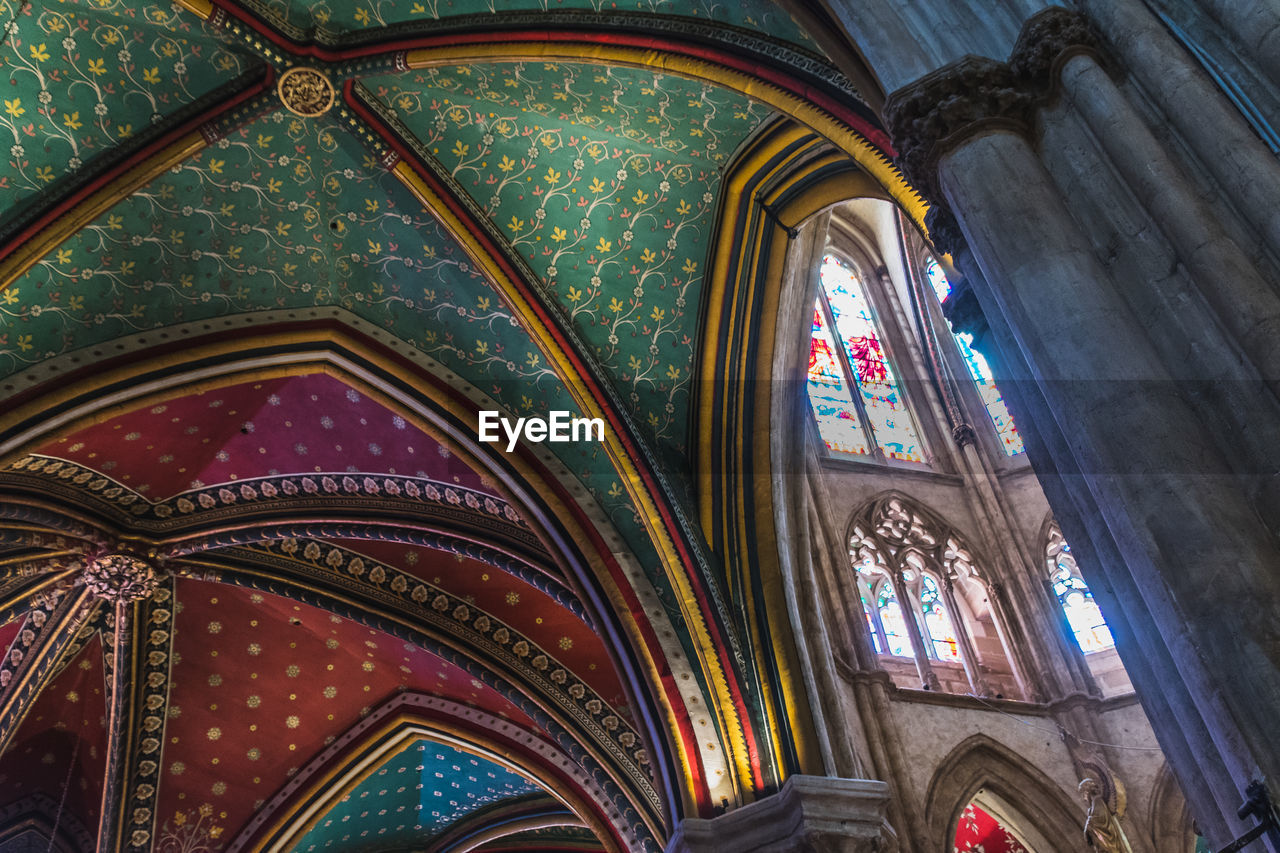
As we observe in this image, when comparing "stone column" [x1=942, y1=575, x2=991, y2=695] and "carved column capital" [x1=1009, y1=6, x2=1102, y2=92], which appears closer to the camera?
"carved column capital" [x1=1009, y1=6, x2=1102, y2=92]

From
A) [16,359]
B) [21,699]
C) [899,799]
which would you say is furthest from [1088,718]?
[21,699]

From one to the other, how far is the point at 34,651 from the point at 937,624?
8.72m

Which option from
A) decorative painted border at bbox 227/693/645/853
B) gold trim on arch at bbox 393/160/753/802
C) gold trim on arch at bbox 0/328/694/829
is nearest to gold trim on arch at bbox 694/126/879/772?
gold trim on arch at bbox 393/160/753/802

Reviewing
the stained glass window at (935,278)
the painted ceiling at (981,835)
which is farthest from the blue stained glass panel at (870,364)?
the painted ceiling at (981,835)

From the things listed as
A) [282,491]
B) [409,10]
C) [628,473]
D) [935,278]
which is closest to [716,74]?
[409,10]

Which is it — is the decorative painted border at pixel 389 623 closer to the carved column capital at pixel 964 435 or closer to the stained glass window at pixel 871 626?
the stained glass window at pixel 871 626

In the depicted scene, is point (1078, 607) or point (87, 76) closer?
point (87, 76)

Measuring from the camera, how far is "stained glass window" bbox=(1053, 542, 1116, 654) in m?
10.2

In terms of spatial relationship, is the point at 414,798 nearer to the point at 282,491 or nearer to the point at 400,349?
the point at 282,491

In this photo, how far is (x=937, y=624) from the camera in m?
10.6

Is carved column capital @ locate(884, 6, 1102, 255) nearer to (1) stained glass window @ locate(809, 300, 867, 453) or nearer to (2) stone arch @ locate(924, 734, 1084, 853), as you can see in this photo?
(2) stone arch @ locate(924, 734, 1084, 853)

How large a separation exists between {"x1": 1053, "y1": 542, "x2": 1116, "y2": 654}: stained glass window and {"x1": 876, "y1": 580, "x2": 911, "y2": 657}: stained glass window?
1591 mm

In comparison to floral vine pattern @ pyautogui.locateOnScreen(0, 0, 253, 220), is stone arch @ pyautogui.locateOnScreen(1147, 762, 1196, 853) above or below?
below

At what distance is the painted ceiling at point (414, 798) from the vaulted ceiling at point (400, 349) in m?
1.29
